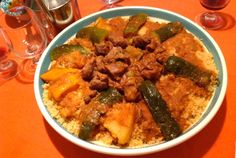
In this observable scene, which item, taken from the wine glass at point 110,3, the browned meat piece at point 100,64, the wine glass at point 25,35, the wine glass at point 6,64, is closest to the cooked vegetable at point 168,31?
the browned meat piece at point 100,64

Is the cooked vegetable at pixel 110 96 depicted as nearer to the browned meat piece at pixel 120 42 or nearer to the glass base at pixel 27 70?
the browned meat piece at pixel 120 42

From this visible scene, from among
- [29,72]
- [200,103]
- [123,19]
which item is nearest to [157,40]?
[123,19]

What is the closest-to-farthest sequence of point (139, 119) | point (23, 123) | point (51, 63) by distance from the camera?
point (139, 119) → point (23, 123) → point (51, 63)

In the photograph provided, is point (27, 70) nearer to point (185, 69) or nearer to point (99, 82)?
point (99, 82)

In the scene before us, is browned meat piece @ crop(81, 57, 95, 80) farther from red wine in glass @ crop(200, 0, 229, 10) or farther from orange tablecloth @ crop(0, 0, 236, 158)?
red wine in glass @ crop(200, 0, 229, 10)

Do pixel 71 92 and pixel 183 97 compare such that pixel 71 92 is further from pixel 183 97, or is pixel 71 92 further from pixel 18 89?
pixel 183 97
